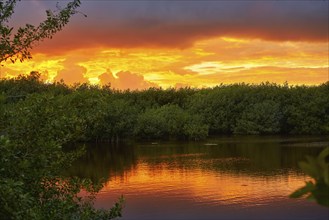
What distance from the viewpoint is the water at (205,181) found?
993 inches

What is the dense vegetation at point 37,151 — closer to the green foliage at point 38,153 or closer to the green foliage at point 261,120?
Result: the green foliage at point 38,153

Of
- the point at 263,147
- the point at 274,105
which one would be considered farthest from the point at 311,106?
the point at 263,147

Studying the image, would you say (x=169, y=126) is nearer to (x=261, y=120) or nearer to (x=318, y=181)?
(x=261, y=120)

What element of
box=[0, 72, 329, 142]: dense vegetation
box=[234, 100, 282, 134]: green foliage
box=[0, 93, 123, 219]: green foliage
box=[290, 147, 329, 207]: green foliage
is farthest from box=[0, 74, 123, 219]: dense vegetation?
box=[234, 100, 282, 134]: green foliage

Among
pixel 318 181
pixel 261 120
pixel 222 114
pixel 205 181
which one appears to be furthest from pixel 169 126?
pixel 318 181

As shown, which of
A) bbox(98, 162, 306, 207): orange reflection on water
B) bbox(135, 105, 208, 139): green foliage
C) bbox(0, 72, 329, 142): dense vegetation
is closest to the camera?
bbox(98, 162, 306, 207): orange reflection on water

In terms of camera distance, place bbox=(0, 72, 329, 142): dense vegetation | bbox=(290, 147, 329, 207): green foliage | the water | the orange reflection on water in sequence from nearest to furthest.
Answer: bbox=(290, 147, 329, 207): green foliage
the water
the orange reflection on water
bbox=(0, 72, 329, 142): dense vegetation

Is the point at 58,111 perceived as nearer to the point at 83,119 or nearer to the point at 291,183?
the point at 83,119

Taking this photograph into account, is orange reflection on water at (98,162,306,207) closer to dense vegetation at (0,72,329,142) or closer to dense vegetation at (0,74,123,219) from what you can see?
dense vegetation at (0,74,123,219)

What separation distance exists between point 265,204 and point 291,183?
19.9ft

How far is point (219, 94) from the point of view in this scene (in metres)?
81.7

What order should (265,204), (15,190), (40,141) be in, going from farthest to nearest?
(265,204) → (40,141) → (15,190)

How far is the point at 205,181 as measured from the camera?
3372 cm

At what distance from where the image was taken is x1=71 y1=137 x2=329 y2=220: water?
25234 mm
